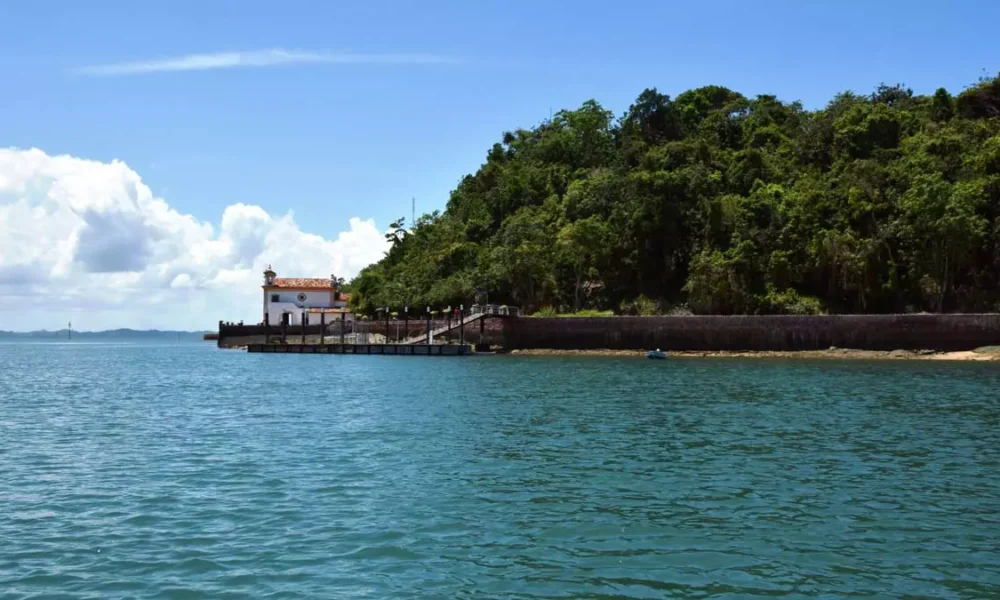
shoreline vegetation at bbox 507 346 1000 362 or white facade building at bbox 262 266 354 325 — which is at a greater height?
white facade building at bbox 262 266 354 325

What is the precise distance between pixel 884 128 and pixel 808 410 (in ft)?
171

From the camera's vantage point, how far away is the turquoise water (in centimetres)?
1057

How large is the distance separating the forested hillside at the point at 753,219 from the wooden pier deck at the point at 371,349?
32.2 ft

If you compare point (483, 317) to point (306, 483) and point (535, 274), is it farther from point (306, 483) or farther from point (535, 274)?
point (306, 483)

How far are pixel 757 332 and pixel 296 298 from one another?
2438 inches

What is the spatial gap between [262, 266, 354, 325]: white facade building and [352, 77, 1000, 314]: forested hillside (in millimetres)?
10543

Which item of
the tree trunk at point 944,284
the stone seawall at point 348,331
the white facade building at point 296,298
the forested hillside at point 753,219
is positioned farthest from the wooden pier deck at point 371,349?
the tree trunk at point 944,284

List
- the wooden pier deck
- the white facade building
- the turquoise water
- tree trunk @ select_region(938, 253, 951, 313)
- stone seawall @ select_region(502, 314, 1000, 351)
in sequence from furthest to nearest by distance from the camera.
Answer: the white facade building, the wooden pier deck, tree trunk @ select_region(938, 253, 951, 313), stone seawall @ select_region(502, 314, 1000, 351), the turquoise water

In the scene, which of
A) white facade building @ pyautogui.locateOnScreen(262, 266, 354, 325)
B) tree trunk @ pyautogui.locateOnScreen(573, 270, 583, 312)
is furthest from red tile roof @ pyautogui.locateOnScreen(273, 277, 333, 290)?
tree trunk @ pyautogui.locateOnScreen(573, 270, 583, 312)

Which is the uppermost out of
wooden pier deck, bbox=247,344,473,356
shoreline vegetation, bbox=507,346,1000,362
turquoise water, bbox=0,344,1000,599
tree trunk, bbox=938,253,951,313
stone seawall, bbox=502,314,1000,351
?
tree trunk, bbox=938,253,951,313

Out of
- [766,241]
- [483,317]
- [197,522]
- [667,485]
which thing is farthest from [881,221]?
[197,522]

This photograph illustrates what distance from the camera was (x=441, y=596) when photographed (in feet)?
32.7

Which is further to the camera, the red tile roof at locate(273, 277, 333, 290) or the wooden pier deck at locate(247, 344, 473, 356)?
the red tile roof at locate(273, 277, 333, 290)

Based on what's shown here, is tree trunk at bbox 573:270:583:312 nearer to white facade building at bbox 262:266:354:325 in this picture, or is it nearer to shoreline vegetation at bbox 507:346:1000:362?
shoreline vegetation at bbox 507:346:1000:362
